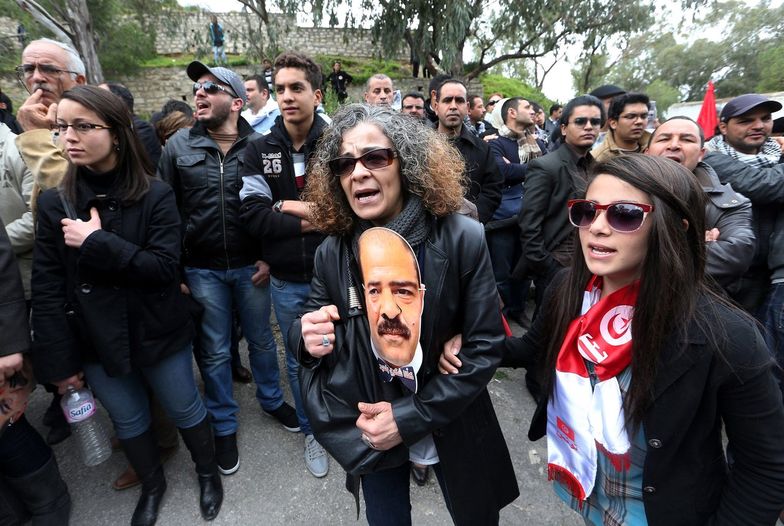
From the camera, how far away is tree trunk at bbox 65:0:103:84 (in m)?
11.9

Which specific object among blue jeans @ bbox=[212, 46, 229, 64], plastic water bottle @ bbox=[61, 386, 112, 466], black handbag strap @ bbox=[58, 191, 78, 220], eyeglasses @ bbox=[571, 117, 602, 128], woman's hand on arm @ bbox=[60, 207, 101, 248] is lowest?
plastic water bottle @ bbox=[61, 386, 112, 466]

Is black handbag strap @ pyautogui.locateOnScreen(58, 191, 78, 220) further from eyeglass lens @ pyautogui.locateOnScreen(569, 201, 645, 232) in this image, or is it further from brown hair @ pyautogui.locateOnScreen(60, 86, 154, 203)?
eyeglass lens @ pyautogui.locateOnScreen(569, 201, 645, 232)

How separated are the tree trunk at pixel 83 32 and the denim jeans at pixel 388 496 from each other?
590 inches

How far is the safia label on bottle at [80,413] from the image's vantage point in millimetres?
2002

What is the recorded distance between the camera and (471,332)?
4.69 ft

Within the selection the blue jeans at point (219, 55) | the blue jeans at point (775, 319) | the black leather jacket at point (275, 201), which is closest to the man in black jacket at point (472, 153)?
the black leather jacket at point (275, 201)

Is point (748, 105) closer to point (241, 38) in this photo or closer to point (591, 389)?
point (591, 389)

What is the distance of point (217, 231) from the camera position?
2.55m

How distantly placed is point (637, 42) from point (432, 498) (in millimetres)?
50708

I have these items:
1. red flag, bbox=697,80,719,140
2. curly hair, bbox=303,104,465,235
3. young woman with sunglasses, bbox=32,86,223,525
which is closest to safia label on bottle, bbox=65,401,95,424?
young woman with sunglasses, bbox=32,86,223,525

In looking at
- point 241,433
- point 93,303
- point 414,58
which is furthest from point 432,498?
point 414,58

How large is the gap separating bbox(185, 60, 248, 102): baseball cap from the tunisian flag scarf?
8.53ft

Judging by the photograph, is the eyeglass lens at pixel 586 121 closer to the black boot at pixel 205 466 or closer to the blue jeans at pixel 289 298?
the blue jeans at pixel 289 298

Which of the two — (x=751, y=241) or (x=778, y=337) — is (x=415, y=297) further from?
(x=778, y=337)
